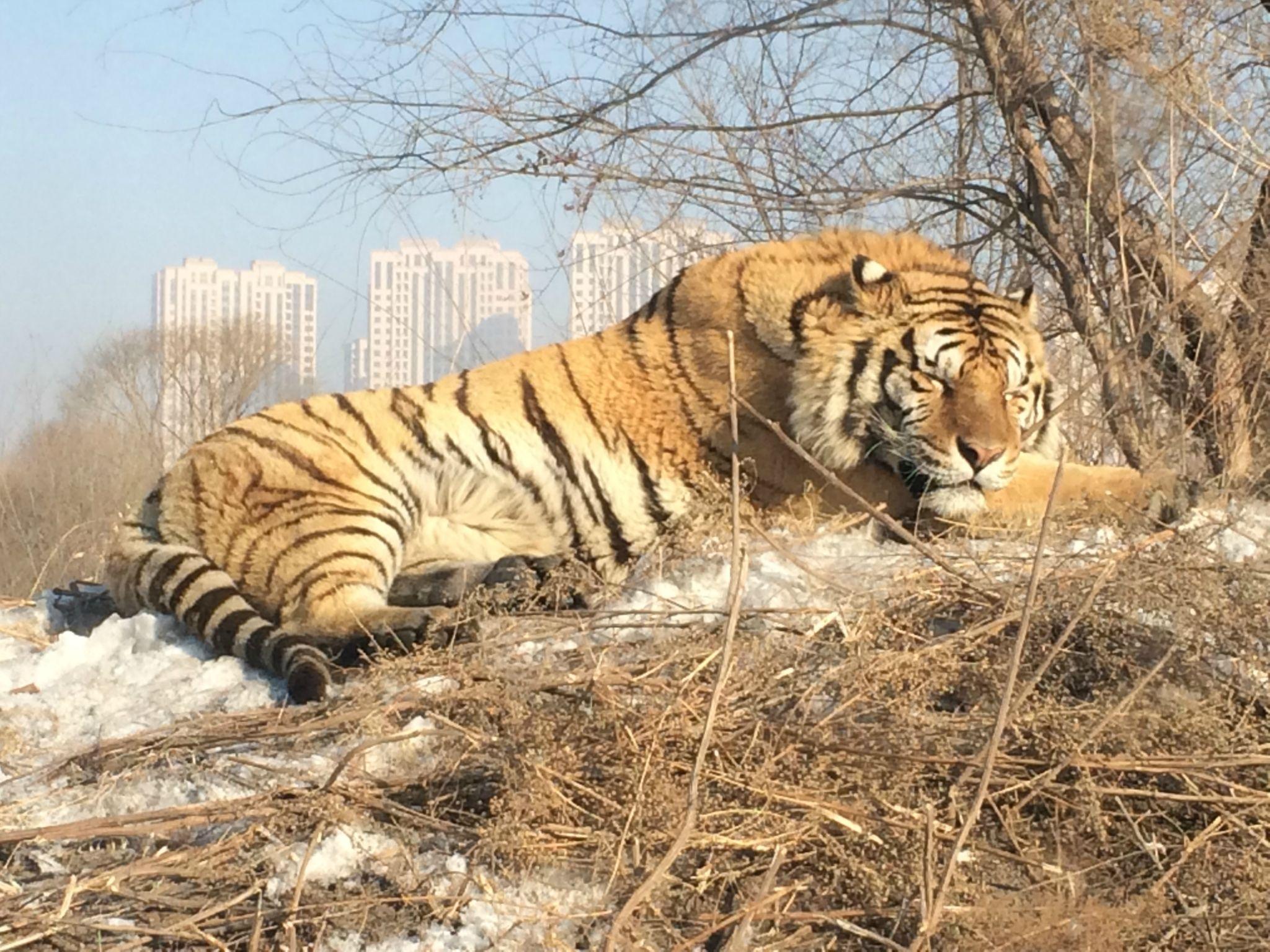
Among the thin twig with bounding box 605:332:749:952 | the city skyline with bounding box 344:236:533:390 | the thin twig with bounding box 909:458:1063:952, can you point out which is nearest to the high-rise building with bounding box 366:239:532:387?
the city skyline with bounding box 344:236:533:390

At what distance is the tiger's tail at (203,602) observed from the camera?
2717 millimetres

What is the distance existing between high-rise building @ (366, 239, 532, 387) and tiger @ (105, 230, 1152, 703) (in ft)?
4.48

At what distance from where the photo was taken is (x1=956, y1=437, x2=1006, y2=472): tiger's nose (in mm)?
3422

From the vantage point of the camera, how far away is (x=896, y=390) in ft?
11.9

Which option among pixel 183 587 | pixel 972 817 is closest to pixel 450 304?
pixel 183 587

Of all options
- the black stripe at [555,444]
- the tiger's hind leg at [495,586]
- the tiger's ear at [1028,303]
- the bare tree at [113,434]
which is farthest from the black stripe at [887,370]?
the bare tree at [113,434]

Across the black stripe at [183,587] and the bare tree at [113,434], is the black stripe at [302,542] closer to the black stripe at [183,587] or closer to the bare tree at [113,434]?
the black stripe at [183,587]

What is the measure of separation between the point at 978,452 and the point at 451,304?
11.1ft

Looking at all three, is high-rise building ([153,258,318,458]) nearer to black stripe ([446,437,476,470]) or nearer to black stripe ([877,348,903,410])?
black stripe ([446,437,476,470])

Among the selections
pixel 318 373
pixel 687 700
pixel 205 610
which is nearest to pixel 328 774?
pixel 687 700

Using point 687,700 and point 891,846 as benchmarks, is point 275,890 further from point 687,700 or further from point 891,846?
point 891,846

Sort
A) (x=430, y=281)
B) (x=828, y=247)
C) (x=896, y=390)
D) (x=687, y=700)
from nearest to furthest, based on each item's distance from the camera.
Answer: (x=687, y=700), (x=896, y=390), (x=828, y=247), (x=430, y=281)

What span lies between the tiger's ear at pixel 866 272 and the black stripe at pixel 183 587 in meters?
2.02

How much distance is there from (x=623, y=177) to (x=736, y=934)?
15.9 feet
